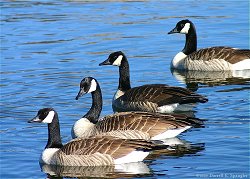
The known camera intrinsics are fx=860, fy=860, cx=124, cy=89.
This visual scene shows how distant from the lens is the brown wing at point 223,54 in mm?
23266

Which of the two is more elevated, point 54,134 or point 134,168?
point 54,134

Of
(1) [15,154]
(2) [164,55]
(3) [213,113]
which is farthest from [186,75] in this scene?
(1) [15,154]

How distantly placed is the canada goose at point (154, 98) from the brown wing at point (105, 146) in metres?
3.51

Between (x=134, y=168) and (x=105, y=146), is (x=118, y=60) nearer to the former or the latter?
(x=105, y=146)

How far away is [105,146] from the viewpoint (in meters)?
15.1

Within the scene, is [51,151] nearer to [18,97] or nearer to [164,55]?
[18,97]

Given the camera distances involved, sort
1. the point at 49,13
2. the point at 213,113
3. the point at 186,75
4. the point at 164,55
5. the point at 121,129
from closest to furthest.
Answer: the point at 121,129, the point at 213,113, the point at 186,75, the point at 164,55, the point at 49,13

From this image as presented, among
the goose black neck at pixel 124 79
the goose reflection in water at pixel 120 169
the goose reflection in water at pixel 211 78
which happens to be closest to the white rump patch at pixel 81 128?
the goose reflection in water at pixel 120 169

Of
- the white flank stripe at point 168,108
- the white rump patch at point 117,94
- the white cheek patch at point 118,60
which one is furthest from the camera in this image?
the white cheek patch at point 118,60

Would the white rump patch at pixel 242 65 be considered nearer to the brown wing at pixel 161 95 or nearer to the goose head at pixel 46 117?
the brown wing at pixel 161 95

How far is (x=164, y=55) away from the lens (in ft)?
83.6

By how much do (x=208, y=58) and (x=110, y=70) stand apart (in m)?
2.73

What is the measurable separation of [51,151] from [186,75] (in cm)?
889

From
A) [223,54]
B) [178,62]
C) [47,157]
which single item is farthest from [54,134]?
[223,54]
